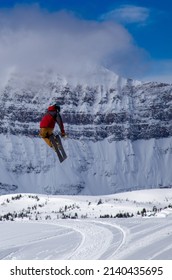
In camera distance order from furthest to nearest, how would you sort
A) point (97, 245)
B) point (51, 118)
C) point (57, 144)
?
point (97, 245) → point (57, 144) → point (51, 118)

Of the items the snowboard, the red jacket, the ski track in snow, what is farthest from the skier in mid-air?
the ski track in snow

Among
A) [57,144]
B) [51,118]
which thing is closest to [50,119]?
[51,118]

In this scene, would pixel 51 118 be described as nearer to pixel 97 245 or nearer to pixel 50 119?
pixel 50 119

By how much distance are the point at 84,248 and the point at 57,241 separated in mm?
3515

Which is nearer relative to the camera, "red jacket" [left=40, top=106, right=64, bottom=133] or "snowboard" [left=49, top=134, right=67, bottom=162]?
"red jacket" [left=40, top=106, right=64, bottom=133]

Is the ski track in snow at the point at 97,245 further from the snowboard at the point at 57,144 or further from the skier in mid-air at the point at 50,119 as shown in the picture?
the skier in mid-air at the point at 50,119

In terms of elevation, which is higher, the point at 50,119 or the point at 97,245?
the point at 50,119

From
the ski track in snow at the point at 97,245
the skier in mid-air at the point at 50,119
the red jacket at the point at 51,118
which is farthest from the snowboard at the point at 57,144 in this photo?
the ski track in snow at the point at 97,245

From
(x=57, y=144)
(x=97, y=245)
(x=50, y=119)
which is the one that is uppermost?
(x=50, y=119)

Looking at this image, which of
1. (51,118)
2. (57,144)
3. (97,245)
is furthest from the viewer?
(97,245)

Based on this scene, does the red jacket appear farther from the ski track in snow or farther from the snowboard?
the ski track in snow

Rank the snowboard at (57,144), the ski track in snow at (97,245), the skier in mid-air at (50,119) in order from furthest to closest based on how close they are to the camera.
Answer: the ski track in snow at (97,245)
the snowboard at (57,144)
the skier in mid-air at (50,119)
